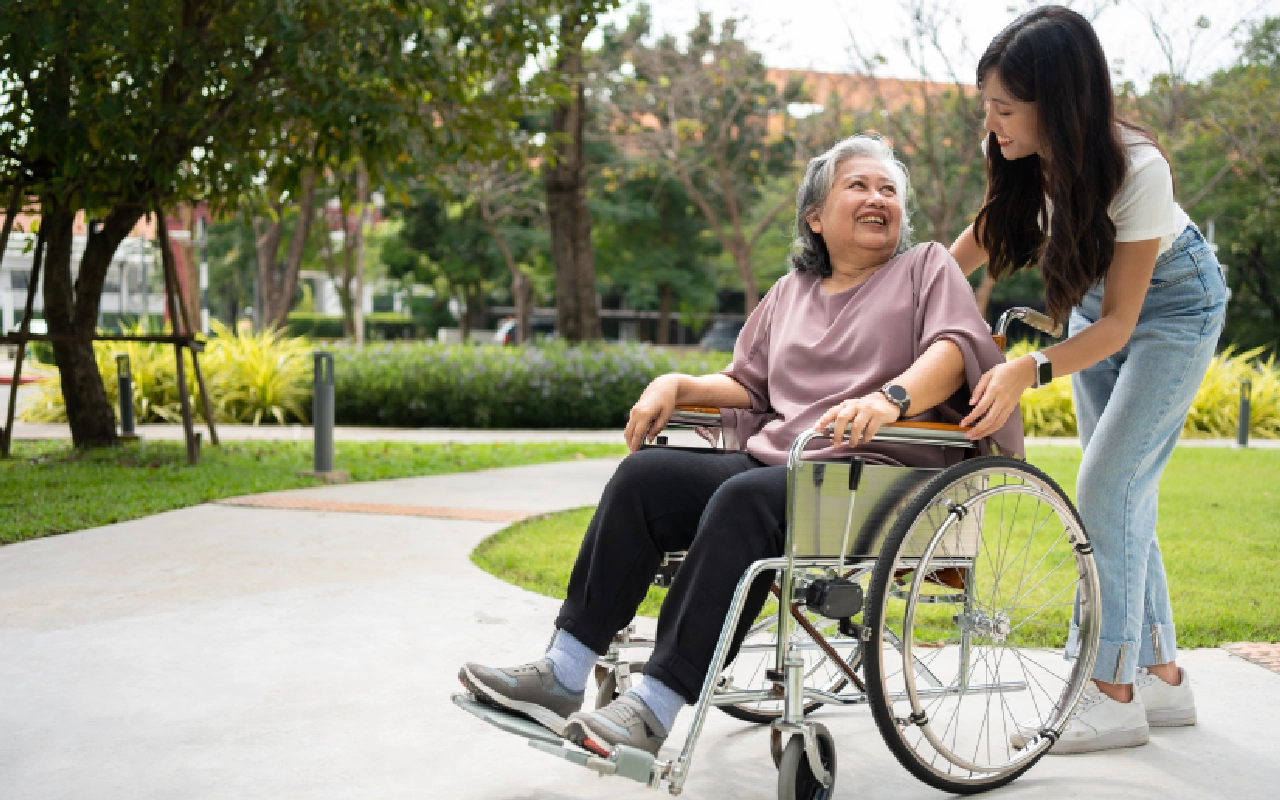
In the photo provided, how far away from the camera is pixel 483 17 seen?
8820 mm

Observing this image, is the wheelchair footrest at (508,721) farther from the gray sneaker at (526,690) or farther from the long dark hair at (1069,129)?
the long dark hair at (1069,129)

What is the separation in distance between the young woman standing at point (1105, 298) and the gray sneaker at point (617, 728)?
0.88 metres

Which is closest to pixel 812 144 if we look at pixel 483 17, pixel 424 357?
pixel 424 357

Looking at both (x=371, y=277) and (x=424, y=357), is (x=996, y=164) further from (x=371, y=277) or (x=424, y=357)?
(x=371, y=277)

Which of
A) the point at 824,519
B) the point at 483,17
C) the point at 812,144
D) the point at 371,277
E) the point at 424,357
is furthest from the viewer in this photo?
the point at 371,277

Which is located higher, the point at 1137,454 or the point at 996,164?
the point at 996,164

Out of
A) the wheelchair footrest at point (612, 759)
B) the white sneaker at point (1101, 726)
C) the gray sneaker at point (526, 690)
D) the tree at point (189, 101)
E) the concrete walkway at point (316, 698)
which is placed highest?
the tree at point (189, 101)

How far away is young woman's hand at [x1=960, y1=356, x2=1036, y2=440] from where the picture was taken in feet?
8.72

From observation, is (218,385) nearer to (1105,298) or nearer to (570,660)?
(570,660)

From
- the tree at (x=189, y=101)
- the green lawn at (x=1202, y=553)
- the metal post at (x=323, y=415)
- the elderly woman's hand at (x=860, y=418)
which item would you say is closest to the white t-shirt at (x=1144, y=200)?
the elderly woman's hand at (x=860, y=418)

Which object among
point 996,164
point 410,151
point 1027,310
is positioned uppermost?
point 410,151

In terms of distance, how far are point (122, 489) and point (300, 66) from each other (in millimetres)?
2583

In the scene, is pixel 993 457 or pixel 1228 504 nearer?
pixel 993 457

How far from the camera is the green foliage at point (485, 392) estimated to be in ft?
42.2
